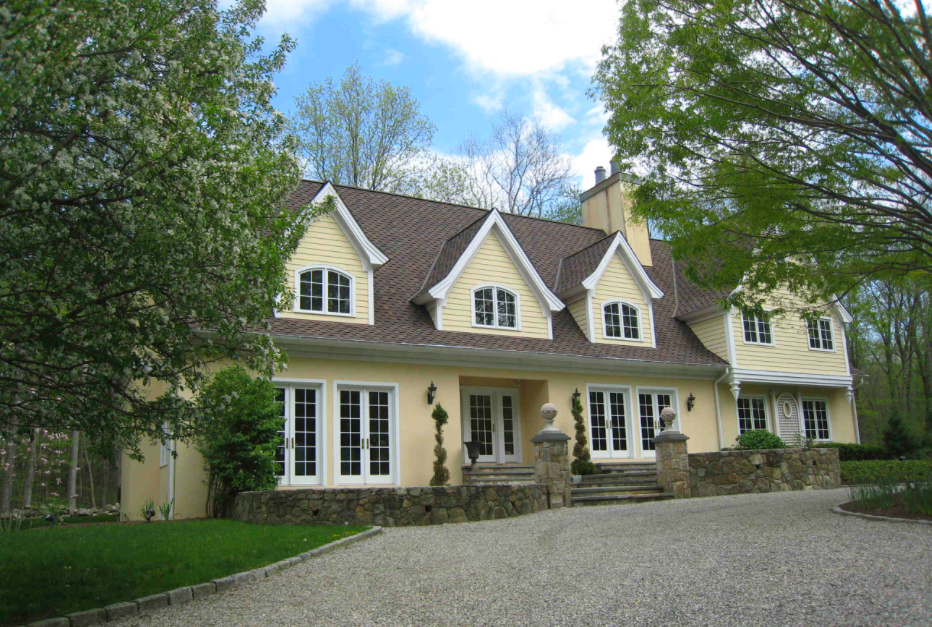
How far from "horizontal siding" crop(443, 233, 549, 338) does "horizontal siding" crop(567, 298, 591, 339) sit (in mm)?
1312

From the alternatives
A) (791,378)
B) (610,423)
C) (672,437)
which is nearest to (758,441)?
(791,378)

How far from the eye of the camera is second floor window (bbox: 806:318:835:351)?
75.4 ft

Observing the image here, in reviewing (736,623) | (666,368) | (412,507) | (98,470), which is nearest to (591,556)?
(736,623)

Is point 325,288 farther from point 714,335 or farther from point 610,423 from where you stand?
point 714,335

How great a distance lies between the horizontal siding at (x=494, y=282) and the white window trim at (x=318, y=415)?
3465 millimetres

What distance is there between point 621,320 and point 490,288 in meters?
3.89

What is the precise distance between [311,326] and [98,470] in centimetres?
2438

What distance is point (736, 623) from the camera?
18.3 feet

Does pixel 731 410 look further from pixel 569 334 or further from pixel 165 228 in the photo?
pixel 165 228

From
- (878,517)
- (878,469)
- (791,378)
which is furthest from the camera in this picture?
(791,378)

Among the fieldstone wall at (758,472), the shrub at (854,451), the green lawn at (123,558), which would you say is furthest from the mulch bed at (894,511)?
the shrub at (854,451)

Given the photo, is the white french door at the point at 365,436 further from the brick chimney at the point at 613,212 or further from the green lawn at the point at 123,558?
the brick chimney at the point at 613,212

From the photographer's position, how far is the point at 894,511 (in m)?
10.4

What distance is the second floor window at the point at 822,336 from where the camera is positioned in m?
23.0
